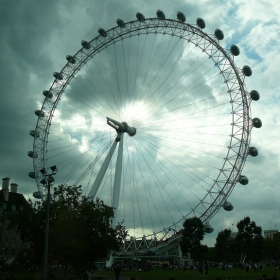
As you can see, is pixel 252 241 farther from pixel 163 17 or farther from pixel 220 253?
pixel 163 17

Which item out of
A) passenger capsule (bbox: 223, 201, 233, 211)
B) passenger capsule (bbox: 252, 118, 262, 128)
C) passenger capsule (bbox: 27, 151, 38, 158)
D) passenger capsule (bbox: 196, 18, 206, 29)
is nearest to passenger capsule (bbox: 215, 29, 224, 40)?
passenger capsule (bbox: 196, 18, 206, 29)

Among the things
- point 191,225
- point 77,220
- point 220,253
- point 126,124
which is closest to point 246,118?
point 126,124

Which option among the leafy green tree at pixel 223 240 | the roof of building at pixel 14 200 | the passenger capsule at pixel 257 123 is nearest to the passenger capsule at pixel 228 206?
the passenger capsule at pixel 257 123

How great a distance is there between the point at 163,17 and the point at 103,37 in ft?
28.4

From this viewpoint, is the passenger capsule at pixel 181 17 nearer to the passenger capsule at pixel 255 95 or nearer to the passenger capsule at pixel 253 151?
the passenger capsule at pixel 255 95

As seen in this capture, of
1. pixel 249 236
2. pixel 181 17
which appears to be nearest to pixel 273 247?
pixel 249 236

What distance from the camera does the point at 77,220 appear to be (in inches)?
1453

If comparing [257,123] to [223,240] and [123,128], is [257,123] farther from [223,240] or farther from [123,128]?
[223,240]

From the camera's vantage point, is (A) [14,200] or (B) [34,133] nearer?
(B) [34,133]

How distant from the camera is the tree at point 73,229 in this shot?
36125 millimetres

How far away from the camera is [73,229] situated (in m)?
36.3

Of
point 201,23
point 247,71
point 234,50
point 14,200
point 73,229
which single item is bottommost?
point 73,229

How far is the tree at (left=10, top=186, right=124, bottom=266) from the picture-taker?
119ft

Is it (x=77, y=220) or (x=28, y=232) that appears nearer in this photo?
(x=77, y=220)
